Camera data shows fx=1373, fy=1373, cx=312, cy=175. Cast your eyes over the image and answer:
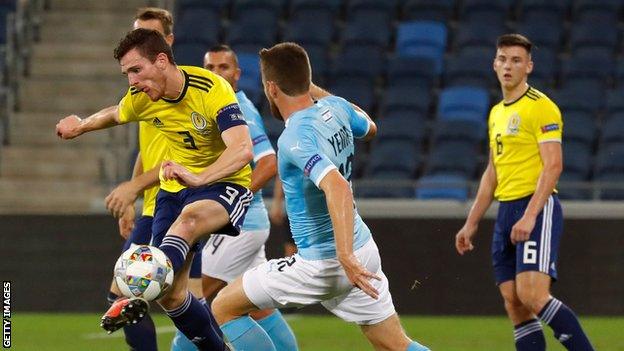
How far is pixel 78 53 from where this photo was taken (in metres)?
17.8

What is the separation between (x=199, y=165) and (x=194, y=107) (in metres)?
0.35

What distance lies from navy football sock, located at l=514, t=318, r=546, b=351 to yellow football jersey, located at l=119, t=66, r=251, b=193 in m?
2.00

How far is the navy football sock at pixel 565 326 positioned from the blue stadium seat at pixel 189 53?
366 inches

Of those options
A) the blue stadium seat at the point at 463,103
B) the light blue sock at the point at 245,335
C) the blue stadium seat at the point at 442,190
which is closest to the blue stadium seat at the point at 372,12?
the blue stadium seat at the point at 463,103

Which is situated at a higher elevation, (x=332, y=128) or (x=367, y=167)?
(x=332, y=128)

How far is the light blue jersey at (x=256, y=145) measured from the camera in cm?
823

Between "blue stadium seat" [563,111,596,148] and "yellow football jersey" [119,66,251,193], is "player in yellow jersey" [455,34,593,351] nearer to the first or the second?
"yellow football jersey" [119,66,251,193]

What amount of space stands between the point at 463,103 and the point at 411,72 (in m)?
0.83

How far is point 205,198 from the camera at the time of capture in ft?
23.0

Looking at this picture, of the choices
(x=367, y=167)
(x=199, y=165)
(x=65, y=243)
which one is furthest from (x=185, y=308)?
(x=367, y=167)

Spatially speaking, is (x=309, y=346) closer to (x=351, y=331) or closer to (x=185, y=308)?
(x=351, y=331)

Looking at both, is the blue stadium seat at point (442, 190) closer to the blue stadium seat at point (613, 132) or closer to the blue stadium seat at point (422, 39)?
the blue stadium seat at point (613, 132)

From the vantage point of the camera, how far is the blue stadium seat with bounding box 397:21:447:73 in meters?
17.3

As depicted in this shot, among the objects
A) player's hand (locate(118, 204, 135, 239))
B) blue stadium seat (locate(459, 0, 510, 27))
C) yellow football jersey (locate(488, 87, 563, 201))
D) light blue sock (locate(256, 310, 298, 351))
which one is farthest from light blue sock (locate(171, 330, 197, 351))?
blue stadium seat (locate(459, 0, 510, 27))
